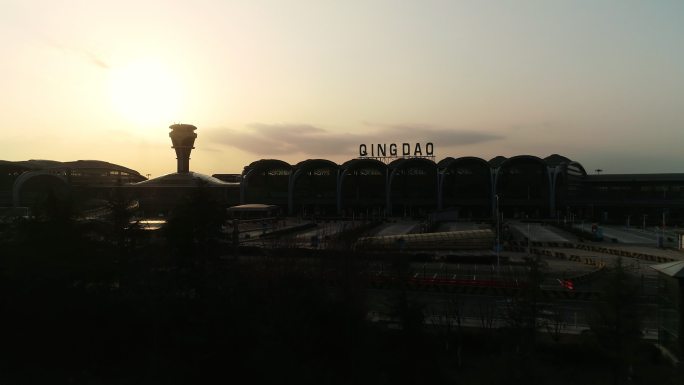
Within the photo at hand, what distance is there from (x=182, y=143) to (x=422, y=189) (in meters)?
51.3

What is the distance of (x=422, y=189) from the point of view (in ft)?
254

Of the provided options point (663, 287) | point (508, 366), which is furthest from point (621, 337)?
point (663, 287)

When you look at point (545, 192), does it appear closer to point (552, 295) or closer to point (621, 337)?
point (552, 295)

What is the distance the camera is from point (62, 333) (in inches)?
613

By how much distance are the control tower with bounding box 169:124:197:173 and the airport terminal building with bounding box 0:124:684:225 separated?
10829 millimetres

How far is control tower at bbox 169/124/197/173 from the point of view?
3917 inches

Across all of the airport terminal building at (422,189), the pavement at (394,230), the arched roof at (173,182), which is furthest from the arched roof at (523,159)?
the arched roof at (173,182)

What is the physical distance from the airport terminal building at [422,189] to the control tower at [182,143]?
1083cm

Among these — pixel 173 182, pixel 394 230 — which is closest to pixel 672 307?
pixel 394 230

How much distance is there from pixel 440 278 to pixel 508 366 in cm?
1328

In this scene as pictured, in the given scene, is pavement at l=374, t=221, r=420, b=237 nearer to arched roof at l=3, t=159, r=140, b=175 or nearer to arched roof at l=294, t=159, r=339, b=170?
arched roof at l=294, t=159, r=339, b=170

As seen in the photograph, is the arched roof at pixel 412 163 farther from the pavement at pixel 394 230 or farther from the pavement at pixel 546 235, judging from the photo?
the pavement at pixel 546 235

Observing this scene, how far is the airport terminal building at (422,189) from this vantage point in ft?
239

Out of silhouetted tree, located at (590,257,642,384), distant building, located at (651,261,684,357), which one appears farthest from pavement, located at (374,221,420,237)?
silhouetted tree, located at (590,257,642,384)
